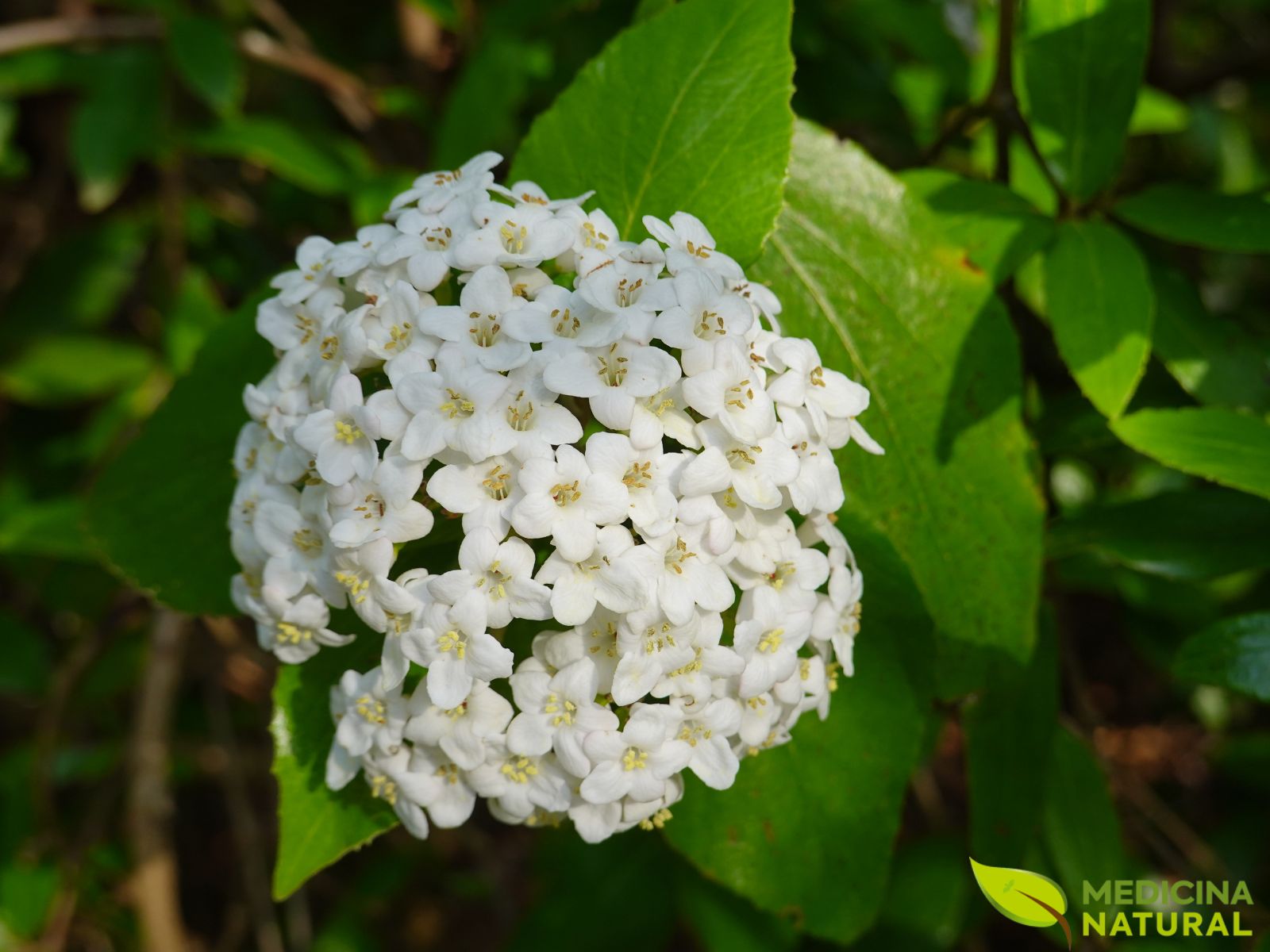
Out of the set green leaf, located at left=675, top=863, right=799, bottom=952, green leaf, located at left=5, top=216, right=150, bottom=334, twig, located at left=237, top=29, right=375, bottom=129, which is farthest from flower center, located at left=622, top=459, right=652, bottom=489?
green leaf, located at left=5, top=216, right=150, bottom=334

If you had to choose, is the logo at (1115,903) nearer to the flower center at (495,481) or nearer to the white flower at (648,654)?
the white flower at (648,654)

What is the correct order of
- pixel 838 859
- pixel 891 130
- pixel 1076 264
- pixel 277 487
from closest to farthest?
pixel 277 487, pixel 838 859, pixel 1076 264, pixel 891 130

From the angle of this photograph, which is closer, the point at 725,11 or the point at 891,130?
the point at 725,11

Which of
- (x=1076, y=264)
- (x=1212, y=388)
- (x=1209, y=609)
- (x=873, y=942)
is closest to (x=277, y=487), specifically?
(x=1076, y=264)

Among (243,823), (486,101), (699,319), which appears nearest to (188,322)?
(486,101)

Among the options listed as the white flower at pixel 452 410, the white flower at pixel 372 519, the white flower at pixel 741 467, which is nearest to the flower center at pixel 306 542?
the white flower at pixel 372 519

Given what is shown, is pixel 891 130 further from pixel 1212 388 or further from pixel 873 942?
pixel 873 942
